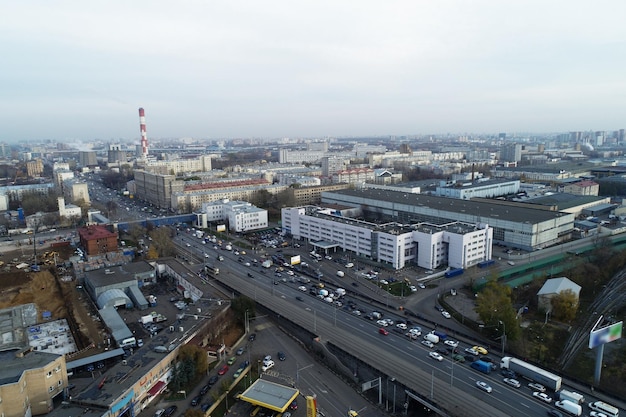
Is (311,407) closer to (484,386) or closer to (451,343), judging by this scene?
(484,386)

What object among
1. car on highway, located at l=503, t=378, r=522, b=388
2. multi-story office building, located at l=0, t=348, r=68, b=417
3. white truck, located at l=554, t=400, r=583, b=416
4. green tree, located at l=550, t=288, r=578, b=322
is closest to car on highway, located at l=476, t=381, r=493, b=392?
car on highway, located at l=503, t=378, r=522, b=388

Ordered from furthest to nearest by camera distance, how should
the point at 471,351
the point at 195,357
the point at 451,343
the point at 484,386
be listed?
1. the point at 451,343
2. the point at 471,351
3. the point at 195,357
4. the point at 484,386

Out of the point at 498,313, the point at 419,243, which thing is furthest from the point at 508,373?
the point at 419,243

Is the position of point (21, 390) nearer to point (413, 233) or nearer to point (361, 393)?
point (361, 393)

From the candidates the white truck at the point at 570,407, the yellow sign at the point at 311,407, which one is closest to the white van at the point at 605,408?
the white truck at the point at 570,407

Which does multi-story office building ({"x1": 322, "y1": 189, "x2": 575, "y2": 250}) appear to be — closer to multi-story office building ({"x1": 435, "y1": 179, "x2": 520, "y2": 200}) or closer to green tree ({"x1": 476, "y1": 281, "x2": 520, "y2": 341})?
multi-story office building ({"x1": 435, "y1": 179, "x2": 520, "y2": 200})
